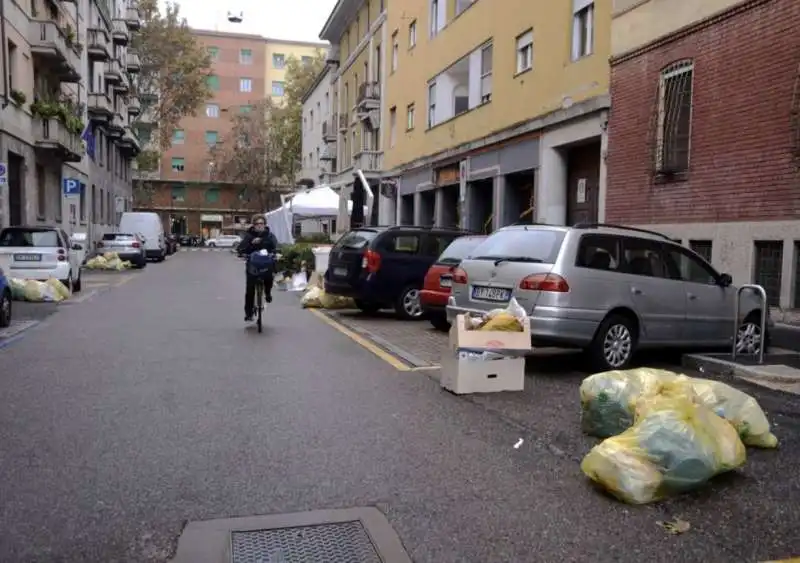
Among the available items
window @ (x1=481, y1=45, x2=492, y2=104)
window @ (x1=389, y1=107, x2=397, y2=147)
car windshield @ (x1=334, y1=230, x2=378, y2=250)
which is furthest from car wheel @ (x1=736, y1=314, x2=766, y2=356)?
window @ (x1=389, y1=107, x2=397, y2=147)

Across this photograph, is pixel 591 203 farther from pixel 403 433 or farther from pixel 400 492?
pixel 400 492

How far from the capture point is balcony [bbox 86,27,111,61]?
3756cm

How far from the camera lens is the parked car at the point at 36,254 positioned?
53.5 ft

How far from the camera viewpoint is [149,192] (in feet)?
233

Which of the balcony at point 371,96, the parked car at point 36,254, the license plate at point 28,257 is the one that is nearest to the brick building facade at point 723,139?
the parked car at point 36,254

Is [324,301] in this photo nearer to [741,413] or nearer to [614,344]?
[614,344]

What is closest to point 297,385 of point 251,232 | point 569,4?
point 251,232

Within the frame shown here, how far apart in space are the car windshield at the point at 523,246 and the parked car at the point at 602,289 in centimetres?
1

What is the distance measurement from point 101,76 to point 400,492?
42343 mm

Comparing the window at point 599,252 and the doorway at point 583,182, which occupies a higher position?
the doorway at point 583,182

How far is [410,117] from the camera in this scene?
97.8 feet

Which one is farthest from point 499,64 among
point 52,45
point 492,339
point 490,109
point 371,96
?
point 52,45

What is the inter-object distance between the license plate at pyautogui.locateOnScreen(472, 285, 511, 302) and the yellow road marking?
44.4 inches

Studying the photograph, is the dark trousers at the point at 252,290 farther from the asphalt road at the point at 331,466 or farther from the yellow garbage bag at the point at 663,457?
the yellow garbage bag at the point at 663,457
